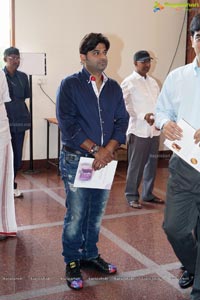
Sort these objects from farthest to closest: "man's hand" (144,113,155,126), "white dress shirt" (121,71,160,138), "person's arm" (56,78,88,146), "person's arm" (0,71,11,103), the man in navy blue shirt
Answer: the man in navy blue shirt → "white dress shirt" (121,71,160,138) → "man's hand" (144,113,155,126) → "person's arm" (0,71,11,103) → "person's arm" (56,78,88,146)

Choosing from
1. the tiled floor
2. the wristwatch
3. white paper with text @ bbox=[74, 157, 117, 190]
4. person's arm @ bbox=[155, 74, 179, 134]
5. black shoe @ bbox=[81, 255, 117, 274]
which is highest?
person's arm @ bbox=[155, 74, 179, 134]

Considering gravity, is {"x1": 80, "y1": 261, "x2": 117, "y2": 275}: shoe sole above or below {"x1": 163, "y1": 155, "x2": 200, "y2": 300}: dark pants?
below

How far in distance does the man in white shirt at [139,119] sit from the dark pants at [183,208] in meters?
1.91

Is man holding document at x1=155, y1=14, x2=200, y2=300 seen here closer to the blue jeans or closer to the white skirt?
the blue jeans

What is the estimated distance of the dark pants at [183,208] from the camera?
89.0 inches

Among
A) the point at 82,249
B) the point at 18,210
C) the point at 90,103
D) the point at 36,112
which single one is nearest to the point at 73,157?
the point at 90,103

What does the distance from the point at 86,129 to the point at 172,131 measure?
1.91ft

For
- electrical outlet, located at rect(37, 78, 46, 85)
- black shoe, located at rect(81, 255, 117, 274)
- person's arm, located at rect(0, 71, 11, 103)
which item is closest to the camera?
black shoe, located at rect(81, 255, 117, 274)

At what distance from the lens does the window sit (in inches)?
223

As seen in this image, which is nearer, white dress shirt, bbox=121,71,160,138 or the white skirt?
the white skirt

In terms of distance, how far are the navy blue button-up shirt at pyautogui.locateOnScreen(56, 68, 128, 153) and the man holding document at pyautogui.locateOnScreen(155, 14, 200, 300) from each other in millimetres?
336

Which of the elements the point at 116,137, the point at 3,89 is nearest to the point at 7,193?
the point at 3,89

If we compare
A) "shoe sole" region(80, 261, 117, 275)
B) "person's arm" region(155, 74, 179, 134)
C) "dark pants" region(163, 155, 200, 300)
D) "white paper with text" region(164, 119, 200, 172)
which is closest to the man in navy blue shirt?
"shoe sole" region(80, 261, 117, 275)

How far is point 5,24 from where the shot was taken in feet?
18.9
